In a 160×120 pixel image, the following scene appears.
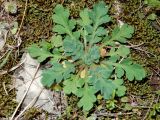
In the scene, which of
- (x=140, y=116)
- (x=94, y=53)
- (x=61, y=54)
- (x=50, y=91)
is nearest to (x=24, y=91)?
(x=50, y=91)

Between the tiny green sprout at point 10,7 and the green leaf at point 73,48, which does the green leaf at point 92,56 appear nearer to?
the green leaf at point 73,48

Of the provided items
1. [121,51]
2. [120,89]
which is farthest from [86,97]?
[121,51]

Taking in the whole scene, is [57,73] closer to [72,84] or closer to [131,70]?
[72,84]

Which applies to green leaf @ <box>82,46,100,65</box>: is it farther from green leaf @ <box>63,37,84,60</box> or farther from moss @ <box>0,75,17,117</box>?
moss @ <box>0,75,17,117</box>

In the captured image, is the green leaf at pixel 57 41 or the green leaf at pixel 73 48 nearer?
the green leaf at pixel 73 48

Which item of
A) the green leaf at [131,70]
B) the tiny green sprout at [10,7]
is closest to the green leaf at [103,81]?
the green leaf at [131,70]

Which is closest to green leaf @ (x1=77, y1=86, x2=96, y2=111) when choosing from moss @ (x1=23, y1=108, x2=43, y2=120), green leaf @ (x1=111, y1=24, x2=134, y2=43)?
moss @ (x1=23, y1=108, x2=43, y2=120)

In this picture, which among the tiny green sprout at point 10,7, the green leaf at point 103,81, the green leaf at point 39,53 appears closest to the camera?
the green leaf at point 103,81
